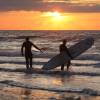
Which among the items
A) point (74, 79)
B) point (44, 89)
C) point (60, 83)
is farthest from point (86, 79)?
point (44, 89)

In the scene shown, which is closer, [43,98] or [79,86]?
[43,98]

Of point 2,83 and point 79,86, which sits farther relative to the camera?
point 2,83

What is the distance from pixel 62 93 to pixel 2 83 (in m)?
3.85

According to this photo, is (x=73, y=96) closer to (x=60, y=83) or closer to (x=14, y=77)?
(x=60, y=83)

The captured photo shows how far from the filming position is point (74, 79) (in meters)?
20.0

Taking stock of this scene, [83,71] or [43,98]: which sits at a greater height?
[43,98]

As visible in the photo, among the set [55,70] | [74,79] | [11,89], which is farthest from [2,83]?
[55,70]

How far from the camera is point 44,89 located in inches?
663

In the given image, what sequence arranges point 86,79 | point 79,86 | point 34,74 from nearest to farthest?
point 79,86 → point 86,79 → point 34,74

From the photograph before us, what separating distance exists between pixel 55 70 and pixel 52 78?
3.05 meters

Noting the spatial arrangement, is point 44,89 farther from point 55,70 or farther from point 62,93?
point 55,70

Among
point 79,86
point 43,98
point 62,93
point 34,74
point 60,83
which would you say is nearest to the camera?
point 43,98

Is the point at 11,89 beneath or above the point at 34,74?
above

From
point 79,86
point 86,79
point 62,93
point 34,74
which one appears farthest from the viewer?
point 34,74
